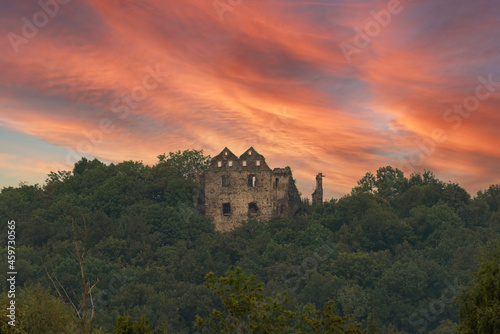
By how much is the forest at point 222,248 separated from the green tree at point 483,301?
123ft

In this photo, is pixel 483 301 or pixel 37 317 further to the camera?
pixel 37 317

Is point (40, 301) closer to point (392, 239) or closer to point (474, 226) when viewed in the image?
point (392, 239)

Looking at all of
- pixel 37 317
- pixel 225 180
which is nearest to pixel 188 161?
pixel 225 180

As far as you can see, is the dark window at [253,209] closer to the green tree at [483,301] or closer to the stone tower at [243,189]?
the stone tower at [243,189]

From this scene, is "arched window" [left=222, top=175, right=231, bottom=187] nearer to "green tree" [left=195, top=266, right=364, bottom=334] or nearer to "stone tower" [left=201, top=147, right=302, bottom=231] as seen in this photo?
"stone tower" [left=201, top=147, right=302, bottom=231]

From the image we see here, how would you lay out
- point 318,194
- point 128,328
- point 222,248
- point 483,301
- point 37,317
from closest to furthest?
point 483,301 < point 128,328 < point 37,317 < point 222,248 < point 318,194

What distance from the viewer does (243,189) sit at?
270ft

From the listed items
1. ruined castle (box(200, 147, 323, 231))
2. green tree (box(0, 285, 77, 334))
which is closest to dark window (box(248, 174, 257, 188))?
ruined castle (box(200, 147, 323, 231))

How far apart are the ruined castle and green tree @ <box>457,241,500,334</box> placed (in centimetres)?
5331

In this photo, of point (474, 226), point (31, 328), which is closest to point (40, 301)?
point (31, 328)

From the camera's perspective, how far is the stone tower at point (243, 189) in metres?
82.4

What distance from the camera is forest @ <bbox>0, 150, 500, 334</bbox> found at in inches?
2921

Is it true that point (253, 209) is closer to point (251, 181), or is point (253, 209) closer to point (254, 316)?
point (251, 181)

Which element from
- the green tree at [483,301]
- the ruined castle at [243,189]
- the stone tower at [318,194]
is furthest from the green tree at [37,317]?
the stone tower at [318,194]
